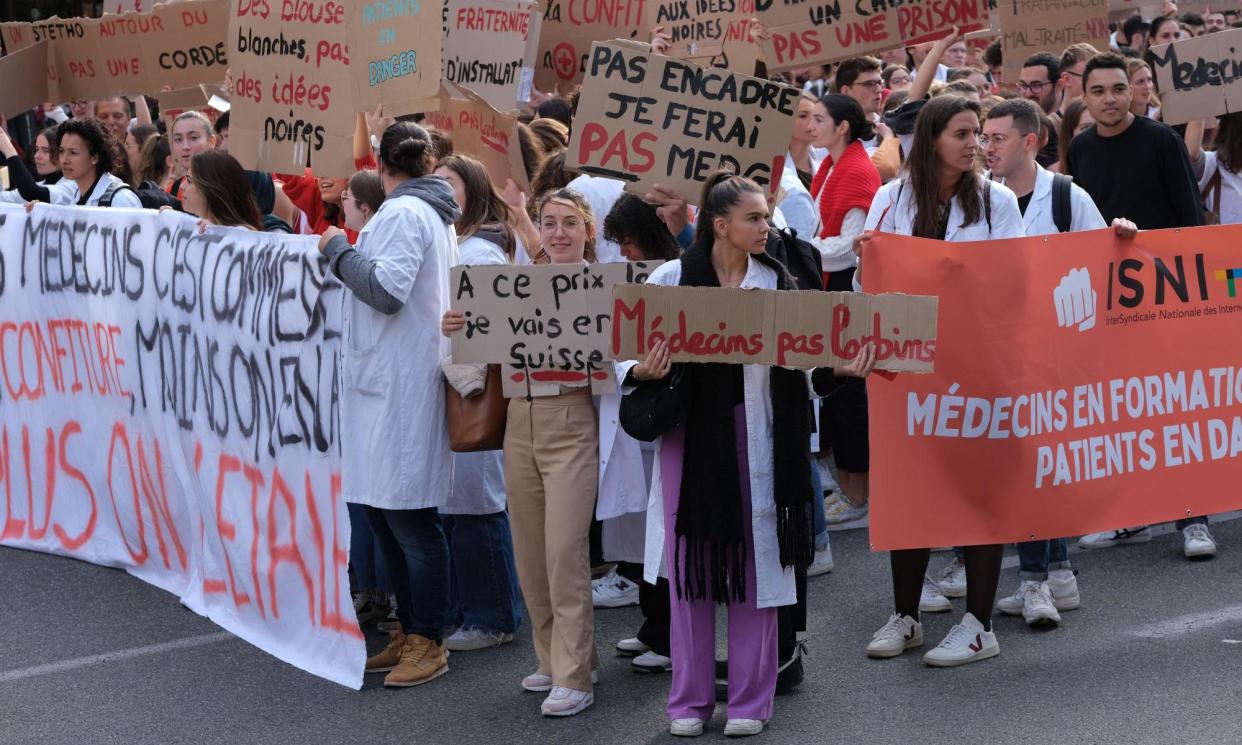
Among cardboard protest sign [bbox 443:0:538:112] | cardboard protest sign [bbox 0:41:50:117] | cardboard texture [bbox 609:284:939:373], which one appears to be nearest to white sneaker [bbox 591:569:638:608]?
cardboard texture [bbox 609:284:939:373]

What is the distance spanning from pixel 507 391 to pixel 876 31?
3744 mm

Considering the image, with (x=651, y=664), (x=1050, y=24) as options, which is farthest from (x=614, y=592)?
(x=1050, y=24)

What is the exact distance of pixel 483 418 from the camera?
5.58 metres

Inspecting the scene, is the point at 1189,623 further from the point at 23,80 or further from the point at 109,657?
the point at 23,80

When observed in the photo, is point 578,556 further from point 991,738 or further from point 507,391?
point 991,738

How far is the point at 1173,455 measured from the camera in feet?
19.7

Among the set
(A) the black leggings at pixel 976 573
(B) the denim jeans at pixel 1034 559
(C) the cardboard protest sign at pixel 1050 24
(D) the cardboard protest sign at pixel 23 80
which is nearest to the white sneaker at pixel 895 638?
(A) the black leggings at pixel 976 573

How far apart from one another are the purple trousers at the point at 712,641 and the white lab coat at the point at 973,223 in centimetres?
120

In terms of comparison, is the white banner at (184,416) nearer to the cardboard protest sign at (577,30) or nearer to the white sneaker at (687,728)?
the white sneaker at (687,728)

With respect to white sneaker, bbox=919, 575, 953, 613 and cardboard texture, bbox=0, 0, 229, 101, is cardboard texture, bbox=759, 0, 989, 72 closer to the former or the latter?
cardboard texture, bbox=0, 0, 229, 101

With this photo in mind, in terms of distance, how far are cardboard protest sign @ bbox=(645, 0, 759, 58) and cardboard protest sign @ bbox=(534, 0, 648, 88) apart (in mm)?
880

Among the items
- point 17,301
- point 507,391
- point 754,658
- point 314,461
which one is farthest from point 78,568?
point 754,658

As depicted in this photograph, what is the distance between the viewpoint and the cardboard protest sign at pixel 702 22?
26.5ft

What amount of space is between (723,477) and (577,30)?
4.95m
